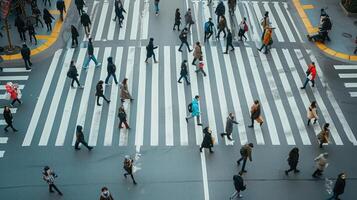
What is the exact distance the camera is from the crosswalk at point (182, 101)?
20.9m

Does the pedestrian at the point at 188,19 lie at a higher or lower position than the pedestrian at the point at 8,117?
higher

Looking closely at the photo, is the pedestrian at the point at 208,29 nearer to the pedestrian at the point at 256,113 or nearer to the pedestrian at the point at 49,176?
the pedestrian at the point at 256,113

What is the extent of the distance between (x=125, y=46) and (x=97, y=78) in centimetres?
350

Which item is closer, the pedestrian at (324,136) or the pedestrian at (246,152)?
the pedestrian at (246,152)

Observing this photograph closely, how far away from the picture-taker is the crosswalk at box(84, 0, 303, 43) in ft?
93.4

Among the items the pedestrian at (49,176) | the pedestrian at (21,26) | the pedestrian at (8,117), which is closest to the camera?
the pedestrian at (49,176)

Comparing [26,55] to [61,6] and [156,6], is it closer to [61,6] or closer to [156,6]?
[61,6]

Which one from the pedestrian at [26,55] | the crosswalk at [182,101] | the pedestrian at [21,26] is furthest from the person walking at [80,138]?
the pedestrian at [21,26]

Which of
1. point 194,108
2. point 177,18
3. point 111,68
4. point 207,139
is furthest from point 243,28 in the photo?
point 207,139

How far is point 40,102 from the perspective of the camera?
22.9 m

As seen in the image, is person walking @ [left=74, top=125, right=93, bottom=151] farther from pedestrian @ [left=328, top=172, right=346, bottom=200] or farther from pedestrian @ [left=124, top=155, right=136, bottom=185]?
pedestrian @ [left=328, top=172, right=346, bottom=200]

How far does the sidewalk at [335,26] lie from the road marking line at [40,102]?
15.2m

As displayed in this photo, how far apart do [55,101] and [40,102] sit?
726mm

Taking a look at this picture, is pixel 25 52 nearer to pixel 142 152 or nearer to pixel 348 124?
pixel 142 152
